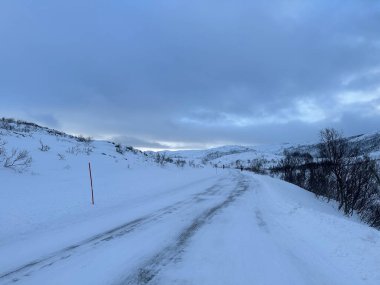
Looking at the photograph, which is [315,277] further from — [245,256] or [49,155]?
[49,155]

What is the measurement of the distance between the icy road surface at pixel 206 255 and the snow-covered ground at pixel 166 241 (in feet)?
0.06

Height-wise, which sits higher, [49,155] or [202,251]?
[49,155]

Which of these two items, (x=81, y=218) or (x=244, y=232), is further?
(x=81, y=218)

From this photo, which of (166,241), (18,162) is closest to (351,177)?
(18,162)

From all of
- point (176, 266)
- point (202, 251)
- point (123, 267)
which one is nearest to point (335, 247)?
point (202, 251)

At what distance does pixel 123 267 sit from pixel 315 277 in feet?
9.91

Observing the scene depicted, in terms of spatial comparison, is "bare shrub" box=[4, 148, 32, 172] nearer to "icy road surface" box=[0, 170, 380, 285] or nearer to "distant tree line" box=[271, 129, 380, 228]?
"icy road surface" box=[0, 170, 380, 285]

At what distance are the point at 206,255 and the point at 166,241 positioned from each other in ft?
4.35

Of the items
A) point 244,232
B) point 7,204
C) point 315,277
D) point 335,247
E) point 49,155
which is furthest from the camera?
point 49,155

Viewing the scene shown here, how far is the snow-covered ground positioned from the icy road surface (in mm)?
17

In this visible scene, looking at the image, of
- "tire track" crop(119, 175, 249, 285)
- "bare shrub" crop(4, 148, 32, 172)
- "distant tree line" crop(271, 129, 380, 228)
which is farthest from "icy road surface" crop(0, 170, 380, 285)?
"distant tree line" crop(271, 129, 380, 228)

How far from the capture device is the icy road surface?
560 centimetres

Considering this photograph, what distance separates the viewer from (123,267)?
593 cm

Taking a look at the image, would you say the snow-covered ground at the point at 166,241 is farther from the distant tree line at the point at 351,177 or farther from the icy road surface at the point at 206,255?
the distant tree line at the point at 351,177
